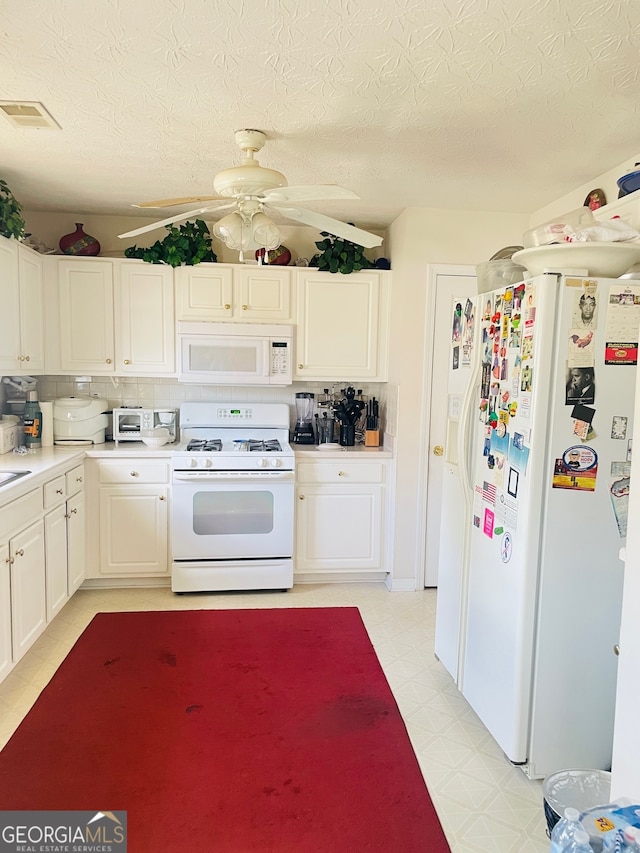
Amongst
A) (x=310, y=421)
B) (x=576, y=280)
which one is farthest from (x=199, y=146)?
(x=310, y=421)

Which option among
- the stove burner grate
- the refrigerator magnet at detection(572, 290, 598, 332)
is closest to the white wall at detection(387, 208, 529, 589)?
the stove burner grate

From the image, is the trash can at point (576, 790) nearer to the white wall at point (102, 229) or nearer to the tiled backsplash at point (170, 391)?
the tiled backsplash at point (170, 391)

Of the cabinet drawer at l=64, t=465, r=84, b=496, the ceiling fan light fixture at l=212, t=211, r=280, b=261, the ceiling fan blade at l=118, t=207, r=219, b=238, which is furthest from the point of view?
the cabinet drawer at l=64, t=465, r=84, b=496

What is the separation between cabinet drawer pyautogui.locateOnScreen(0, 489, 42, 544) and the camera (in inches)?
93.9

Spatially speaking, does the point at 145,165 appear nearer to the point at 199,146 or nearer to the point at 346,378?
the point at 199,146

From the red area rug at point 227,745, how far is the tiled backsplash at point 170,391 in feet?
5.22

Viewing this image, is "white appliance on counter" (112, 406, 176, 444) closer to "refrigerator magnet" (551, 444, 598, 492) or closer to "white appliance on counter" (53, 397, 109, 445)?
"white appliance on counter" (53, 397, 109, 445)

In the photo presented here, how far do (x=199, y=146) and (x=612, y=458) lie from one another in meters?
2.17

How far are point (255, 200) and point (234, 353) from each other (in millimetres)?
1538

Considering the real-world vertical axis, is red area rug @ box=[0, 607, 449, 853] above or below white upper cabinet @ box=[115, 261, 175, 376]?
below

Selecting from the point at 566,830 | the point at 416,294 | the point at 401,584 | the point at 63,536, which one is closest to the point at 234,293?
the point at 416,294

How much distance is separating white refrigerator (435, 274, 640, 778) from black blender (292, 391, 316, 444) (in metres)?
1.93

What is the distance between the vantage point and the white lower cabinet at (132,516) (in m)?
3.55

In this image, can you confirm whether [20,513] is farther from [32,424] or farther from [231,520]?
[231,520]
